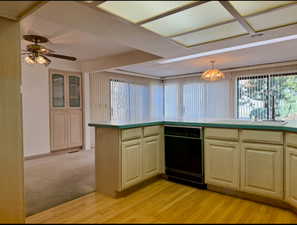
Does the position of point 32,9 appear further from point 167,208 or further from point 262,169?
point 262,169

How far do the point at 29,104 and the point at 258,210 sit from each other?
4679mm

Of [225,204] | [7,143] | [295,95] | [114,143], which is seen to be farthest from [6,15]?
[295,95]

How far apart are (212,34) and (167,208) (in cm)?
227

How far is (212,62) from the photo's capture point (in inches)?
198

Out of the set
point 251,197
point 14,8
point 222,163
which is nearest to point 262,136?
point 222,163

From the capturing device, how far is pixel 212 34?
2.75 m

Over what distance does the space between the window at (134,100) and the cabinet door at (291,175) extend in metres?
3.88

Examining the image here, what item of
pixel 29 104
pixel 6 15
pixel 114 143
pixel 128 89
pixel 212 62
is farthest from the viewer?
pixel 128 89

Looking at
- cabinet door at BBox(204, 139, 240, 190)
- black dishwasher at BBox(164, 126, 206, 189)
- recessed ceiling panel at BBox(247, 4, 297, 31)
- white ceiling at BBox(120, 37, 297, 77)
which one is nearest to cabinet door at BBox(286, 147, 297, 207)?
cabinet door at BBox(204, 139, 240, 190)

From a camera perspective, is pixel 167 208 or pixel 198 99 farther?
pixel 198 99

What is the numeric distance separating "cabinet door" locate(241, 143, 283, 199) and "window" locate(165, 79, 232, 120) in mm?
3605

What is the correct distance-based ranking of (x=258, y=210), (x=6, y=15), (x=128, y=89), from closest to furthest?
(x=6, y=15)
(x=258, y=210)
(x=128, y=89)

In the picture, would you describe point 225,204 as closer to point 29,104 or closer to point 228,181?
point 228,181

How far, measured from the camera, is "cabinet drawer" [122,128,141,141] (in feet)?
8.20
